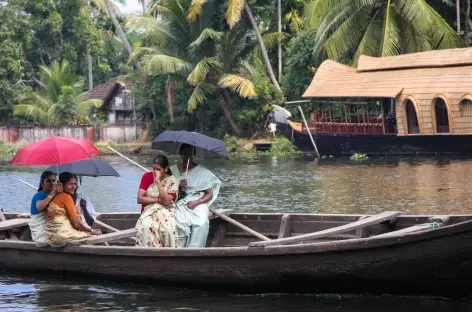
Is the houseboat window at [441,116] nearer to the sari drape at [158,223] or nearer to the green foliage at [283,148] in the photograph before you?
the green foliage at [283,148]

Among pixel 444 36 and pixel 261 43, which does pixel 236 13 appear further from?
pixel 444 36

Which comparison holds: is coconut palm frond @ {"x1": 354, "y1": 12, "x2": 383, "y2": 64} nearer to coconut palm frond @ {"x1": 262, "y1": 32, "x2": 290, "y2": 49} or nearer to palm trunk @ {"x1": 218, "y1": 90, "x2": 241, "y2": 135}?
coconut palm frond @ {"x1": 262, "y1": 32, "x2": 290, "y2": 49}

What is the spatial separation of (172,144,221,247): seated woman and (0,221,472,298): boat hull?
0.45m

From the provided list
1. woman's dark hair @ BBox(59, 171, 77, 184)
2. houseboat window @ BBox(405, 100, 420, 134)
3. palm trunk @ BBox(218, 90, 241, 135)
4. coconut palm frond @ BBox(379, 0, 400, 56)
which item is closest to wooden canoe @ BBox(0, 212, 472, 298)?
woman's dark hair @ BBox(59, 171, 77, 184)

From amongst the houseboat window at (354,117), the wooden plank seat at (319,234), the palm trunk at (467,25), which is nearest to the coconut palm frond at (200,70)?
the houseboat window at (354,117)

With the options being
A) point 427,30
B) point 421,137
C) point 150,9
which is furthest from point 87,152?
point 150,9

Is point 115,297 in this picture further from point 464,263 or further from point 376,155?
point 376,155

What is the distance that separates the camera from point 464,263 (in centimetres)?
737

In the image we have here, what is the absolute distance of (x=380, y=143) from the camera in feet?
86.5

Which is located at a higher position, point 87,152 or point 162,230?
point 87,152

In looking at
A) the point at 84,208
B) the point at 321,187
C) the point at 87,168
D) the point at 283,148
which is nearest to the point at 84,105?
A: the point at 283,148

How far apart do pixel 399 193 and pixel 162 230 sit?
29.9ft

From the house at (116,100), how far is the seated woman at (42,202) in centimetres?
3109

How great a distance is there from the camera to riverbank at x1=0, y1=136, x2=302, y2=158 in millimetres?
30125
